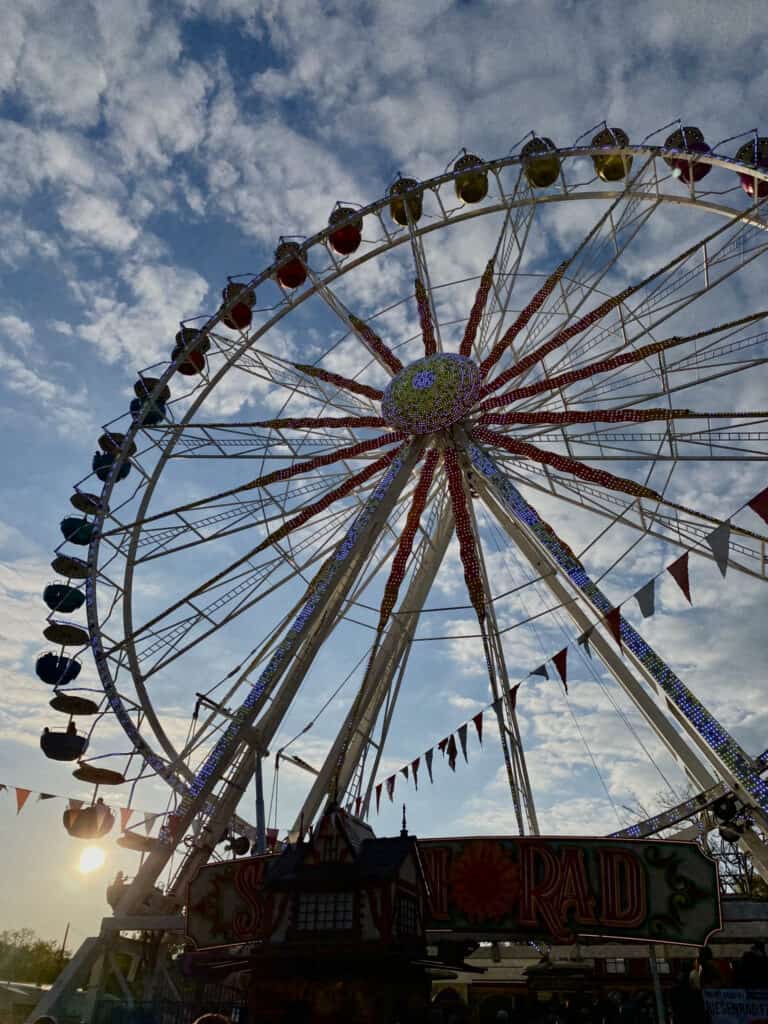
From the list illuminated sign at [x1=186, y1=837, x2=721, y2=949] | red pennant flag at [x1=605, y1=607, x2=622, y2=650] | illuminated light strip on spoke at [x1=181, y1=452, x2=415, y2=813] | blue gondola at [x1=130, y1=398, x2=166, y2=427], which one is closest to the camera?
illuminated sign at [x1=186, y1=837, x2=721, y2=949]

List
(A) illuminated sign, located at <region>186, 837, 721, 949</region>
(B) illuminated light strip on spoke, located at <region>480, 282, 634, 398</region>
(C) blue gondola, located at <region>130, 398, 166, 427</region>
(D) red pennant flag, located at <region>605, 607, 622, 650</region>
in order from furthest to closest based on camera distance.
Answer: (C) blue gondola, located at <region>130, 398, 166, 427</region> → (B) illuminated light strip on spoke, located at <region>480, 282, 634, 398</region> → (D) red pennant flag, located at <region>605, 607, 622, 650</region> → (A) illuminated sign, located at <region>186, 837, 721, 949</region>

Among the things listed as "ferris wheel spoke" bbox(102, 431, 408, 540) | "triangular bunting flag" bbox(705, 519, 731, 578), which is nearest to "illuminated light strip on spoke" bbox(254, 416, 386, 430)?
"ferris wheel spoke" bbox(102, 431, 408, 540)

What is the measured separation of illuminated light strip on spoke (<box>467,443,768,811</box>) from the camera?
31.3 feet

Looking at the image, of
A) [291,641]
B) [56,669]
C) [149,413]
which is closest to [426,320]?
[149,413]

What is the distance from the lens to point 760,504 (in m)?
10.0

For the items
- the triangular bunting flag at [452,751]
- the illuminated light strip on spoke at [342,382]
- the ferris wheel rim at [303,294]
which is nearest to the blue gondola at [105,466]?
the ferris wheel rim at [303,294]

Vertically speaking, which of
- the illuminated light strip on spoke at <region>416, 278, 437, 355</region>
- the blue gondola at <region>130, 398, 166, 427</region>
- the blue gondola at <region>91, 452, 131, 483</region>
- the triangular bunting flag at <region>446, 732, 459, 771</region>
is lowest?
the triangular bunting flag at <region>446, 732, 459, 771</region>

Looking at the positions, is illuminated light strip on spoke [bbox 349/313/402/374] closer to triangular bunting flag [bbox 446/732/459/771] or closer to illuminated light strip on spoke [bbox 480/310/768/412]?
illuminated light strip on spoke [bbox 480/310/768/412]

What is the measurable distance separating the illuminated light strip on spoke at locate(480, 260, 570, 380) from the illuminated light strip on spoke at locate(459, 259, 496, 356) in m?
0.66

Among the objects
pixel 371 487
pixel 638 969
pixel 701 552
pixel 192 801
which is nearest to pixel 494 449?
pixel 371 487

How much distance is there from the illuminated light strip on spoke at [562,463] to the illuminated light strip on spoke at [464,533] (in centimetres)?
82

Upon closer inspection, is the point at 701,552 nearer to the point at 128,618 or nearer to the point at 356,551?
the point at 356,551

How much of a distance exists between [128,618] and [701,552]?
1225 cm

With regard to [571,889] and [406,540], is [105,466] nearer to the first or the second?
[406,540]
